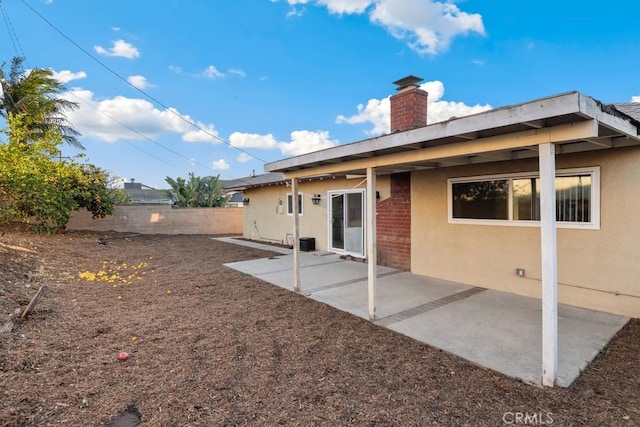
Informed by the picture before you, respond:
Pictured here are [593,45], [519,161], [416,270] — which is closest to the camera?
[519,161]

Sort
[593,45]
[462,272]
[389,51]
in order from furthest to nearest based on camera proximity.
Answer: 1. [389,51]
2. [593,45]
3. [462,272]

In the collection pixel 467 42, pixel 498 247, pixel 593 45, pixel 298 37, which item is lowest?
pixel 498 247

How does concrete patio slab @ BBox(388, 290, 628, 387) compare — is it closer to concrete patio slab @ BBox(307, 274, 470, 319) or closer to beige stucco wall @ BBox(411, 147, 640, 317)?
beige stucco wall @ BBox(411, 147, 640, 317)

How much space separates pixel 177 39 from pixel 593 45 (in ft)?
51.6

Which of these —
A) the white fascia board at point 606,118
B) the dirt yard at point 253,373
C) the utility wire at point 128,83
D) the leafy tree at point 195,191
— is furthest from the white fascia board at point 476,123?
the leafy tree at point 195,191

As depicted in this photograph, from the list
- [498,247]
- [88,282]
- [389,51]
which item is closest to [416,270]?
[498,247]

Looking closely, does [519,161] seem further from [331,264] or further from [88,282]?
[88,282]

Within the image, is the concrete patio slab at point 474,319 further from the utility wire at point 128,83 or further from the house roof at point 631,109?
the utility wire at point 128,83

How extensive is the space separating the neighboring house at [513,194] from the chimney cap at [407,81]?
0.05 m

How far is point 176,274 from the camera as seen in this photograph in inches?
329

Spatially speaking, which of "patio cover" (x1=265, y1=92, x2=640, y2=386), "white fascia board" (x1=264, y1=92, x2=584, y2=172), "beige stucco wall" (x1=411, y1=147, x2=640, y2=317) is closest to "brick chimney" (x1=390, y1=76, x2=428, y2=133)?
"beige stucco wall" (x1=411, y1=147, x2=640, y2=317)

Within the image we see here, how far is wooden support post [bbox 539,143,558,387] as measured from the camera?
3049 millimetres

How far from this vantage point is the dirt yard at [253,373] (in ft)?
8.95

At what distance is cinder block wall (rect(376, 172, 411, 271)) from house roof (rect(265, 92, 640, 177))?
3039 millimetres
